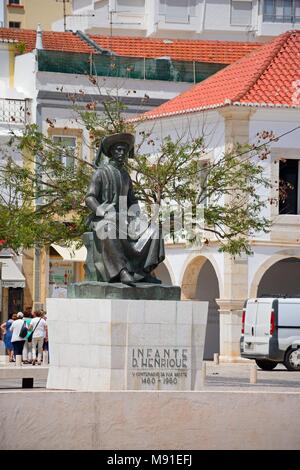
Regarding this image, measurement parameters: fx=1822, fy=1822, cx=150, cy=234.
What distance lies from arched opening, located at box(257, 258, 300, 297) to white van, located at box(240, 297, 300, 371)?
28.2 ft

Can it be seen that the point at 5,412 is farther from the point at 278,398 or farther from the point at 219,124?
the point at 219,124

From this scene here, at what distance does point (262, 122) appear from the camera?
1775 inches

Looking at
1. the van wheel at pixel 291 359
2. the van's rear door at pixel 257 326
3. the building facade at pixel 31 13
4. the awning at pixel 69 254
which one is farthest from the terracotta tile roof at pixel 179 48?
the van wheel at pixel 291 359

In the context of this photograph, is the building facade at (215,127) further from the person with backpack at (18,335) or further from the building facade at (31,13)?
the building facade at (31,13)

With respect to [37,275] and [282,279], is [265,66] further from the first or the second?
[37,275]

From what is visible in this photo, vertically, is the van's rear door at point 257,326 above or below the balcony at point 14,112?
below

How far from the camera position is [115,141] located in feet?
78.3

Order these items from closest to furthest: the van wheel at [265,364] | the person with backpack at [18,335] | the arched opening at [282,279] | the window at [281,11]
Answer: the person with backpack at [18,335] → the van wheel at [265,364] → the arched opening at [282,279] → the window at [281,11]

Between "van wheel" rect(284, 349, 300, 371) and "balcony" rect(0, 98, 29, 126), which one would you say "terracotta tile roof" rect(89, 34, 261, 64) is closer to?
"balcony" rect(0, 98, 29, 126)

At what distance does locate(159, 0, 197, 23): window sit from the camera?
2479 inches

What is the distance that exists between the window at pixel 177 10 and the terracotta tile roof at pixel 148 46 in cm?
407

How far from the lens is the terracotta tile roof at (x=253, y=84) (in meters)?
45.3

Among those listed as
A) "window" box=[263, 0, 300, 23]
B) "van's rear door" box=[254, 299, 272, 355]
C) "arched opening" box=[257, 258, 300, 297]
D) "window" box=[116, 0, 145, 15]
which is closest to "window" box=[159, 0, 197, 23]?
"window" box=[116, 0, 145, 15]
